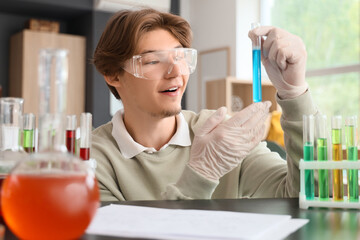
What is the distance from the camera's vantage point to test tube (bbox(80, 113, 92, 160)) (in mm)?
902

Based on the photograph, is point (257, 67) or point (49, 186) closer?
point (49, 186)

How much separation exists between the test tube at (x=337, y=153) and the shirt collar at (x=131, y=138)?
67 centimetres

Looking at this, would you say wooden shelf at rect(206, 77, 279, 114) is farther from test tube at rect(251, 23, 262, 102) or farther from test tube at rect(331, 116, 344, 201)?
test tube at rect(331, 116, 344, 201)

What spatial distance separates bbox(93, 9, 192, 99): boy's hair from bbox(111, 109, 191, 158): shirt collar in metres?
0.21

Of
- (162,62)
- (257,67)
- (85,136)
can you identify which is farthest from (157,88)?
(85,136)

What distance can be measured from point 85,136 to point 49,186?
1.35 ft

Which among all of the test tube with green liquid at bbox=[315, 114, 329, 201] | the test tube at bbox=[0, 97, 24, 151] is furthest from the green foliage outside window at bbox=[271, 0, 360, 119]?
the test tube at bbox=[0, 97, 24, 151]

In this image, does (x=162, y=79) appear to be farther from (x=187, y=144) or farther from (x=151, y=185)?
(x=151, y=185)

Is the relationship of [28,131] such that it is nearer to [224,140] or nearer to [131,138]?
[224,140]

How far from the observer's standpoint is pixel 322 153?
898 millimetres

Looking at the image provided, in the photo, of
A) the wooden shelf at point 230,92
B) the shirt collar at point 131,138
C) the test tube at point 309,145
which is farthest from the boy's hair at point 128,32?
the wooden shelf at point 230,92

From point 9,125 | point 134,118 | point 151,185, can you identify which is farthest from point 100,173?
point 9,125

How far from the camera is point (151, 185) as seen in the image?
1435mm

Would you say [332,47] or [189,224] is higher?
[332,47]
